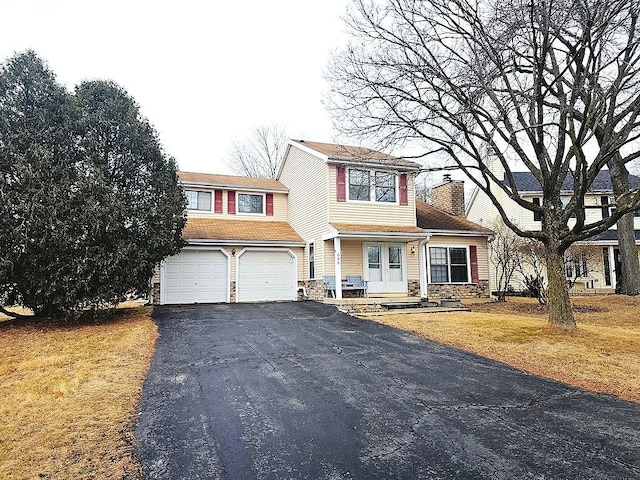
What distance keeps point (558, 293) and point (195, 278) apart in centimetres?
1198

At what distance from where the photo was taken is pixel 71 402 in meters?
4.75

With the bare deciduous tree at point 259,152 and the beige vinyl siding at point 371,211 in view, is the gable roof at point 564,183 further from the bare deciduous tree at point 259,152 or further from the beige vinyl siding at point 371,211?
the bare deciduous tree at point 259,152

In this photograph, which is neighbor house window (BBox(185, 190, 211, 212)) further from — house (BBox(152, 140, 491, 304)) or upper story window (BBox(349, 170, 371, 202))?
upper story window (BBox(349, 170, 371, 202))

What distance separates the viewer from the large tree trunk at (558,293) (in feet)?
30.5

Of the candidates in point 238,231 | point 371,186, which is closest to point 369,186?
point 371,186

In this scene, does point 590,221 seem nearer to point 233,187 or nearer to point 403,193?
point 403,193

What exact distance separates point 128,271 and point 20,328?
9.82ft

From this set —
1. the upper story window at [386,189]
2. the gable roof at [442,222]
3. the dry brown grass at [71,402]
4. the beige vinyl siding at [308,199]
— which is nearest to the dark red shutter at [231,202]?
the beige vinyl siding at [308,199]

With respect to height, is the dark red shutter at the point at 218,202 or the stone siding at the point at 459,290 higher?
the dark red shutter at the point at 218,202

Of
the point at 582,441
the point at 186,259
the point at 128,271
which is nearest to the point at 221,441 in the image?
the point at 582,441

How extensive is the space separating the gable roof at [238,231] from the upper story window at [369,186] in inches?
125

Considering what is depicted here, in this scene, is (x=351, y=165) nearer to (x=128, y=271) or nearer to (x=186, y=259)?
(x=186, y=259)

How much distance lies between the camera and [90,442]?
365 centimetres

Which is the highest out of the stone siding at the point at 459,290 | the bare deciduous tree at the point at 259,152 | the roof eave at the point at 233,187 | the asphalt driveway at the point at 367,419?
the bare deciduous tree at the point at 259,152
